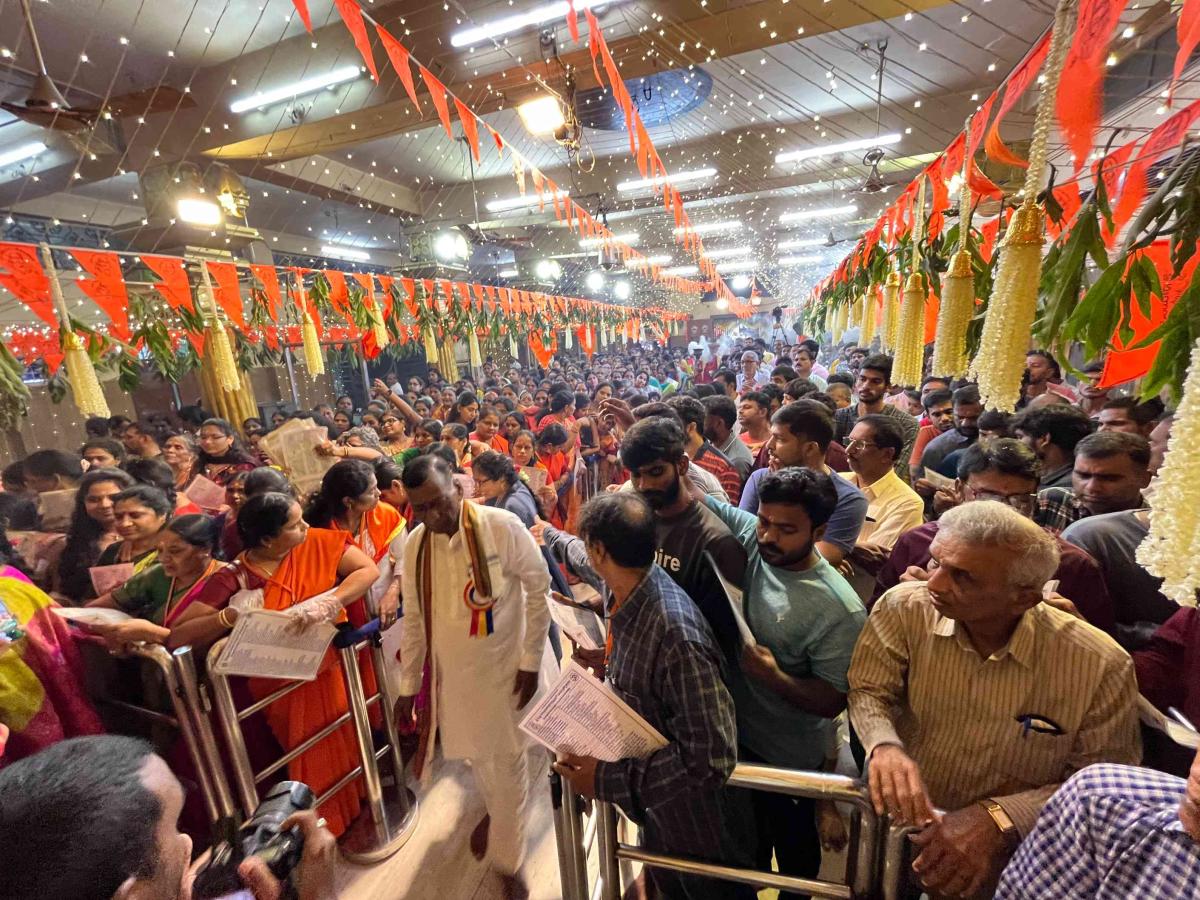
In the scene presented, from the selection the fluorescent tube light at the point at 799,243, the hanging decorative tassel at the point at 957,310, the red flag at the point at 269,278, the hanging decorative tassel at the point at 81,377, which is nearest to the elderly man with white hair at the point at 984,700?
the hanging decorative tassel at the point at 957,310

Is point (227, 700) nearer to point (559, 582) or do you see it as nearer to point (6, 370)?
point (559, 582)

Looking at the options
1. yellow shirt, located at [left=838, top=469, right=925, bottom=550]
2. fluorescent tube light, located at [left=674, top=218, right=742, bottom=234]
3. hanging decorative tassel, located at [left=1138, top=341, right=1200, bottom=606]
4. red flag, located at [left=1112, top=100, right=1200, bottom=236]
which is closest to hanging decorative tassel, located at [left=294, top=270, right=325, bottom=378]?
yellow shirt, located at [left=838, top=469, right=925, bottom=550]

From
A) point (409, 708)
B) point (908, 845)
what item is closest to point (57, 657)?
point (409, 708)

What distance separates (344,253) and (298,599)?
11438 millimetres

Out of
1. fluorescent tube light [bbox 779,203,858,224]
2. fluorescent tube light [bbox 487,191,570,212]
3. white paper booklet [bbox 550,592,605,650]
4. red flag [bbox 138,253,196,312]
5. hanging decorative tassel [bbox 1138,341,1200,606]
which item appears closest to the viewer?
hanging decorative tassel [bbox 1138,341,1200,606]

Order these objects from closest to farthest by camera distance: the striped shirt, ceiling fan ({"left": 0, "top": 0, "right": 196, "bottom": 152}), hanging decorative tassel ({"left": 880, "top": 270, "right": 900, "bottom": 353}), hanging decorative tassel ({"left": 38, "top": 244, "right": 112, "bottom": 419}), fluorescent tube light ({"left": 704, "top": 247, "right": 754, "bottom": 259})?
1. the striped shirt
2. ceiling fan ({"left": 0, "top": 0, "right": 196, "bottom": 152})
3. hanging decorative tassel ({"left": 38, "top": 244, "right": 112, "bottom": 419})
4. hanging decorative tassel ({"left": 880, "top": 270, "right": 900, "bottom": 353})
5. fluorescent tube light ({"left": 704, "top": 247, "right": 754, "bottom": 259})

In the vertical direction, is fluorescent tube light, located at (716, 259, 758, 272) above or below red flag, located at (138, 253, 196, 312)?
above

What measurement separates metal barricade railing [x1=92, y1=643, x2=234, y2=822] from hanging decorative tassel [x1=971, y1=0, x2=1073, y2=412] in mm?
2586

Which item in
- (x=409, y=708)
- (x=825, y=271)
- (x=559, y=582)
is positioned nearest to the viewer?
(x=409, y=708)

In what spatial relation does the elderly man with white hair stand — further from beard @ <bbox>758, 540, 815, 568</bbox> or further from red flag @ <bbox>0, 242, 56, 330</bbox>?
red flag @ <bbox>0, 242, 56, 330</bbox>

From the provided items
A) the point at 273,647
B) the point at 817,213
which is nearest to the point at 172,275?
the point at 273,647

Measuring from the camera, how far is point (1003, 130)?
5301 mm

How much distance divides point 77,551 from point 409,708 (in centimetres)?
227

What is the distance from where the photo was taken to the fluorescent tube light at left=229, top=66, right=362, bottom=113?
473cm
